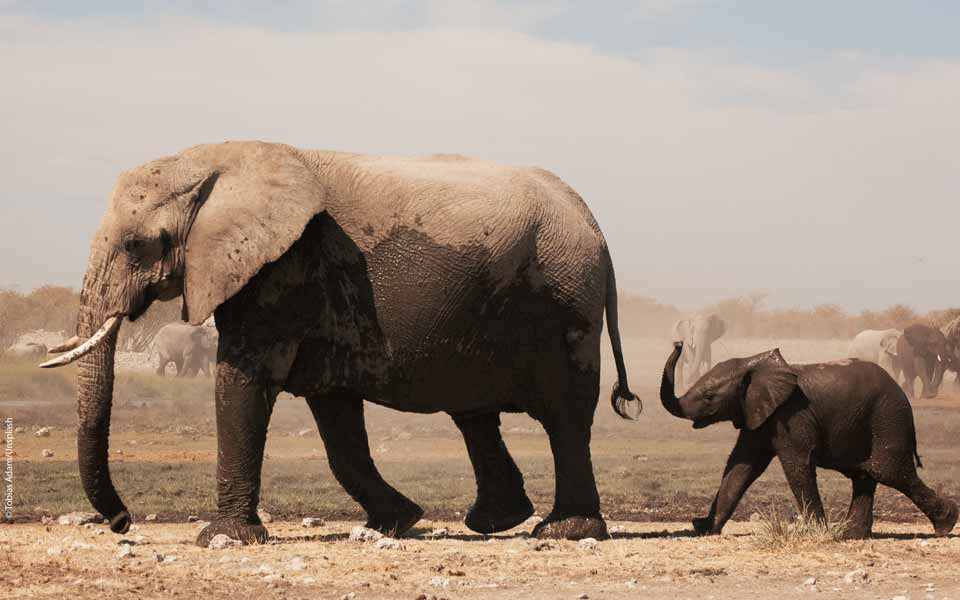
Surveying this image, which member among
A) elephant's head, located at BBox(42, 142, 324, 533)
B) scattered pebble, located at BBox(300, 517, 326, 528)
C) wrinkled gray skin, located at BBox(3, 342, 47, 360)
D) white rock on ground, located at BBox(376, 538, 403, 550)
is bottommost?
wrinkled gray skin, located at BBox(3, 342, 47, 360)

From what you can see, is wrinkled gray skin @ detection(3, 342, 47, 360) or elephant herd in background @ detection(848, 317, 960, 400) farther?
wrinkled gray skin @ detection(3, 342, 47, 360)

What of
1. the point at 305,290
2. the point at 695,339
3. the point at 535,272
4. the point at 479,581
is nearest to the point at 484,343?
the point at 535,272

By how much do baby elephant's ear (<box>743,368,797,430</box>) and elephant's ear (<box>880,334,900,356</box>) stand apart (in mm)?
35496

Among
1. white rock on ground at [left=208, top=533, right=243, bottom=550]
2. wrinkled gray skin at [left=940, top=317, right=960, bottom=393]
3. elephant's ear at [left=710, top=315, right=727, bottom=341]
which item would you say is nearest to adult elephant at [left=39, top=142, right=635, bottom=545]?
white rock on ground at [left=208, top=533, right=243, bottom=550]

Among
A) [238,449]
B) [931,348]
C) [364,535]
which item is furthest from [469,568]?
[931,348]

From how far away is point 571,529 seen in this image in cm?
1312

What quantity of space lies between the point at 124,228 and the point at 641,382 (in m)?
41.1

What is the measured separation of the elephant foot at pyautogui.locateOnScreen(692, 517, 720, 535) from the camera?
13.8 metres

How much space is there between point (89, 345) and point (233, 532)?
1.83m

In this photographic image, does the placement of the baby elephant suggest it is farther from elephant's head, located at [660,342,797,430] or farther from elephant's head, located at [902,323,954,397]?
elephant's head, located at [902,323,954,397]

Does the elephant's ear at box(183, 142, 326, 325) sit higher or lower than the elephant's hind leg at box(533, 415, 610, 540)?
higher

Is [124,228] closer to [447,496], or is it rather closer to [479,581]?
[479,581]

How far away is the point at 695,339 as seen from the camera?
5534 centimetres

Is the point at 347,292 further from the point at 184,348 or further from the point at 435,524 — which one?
the point at 184,348
